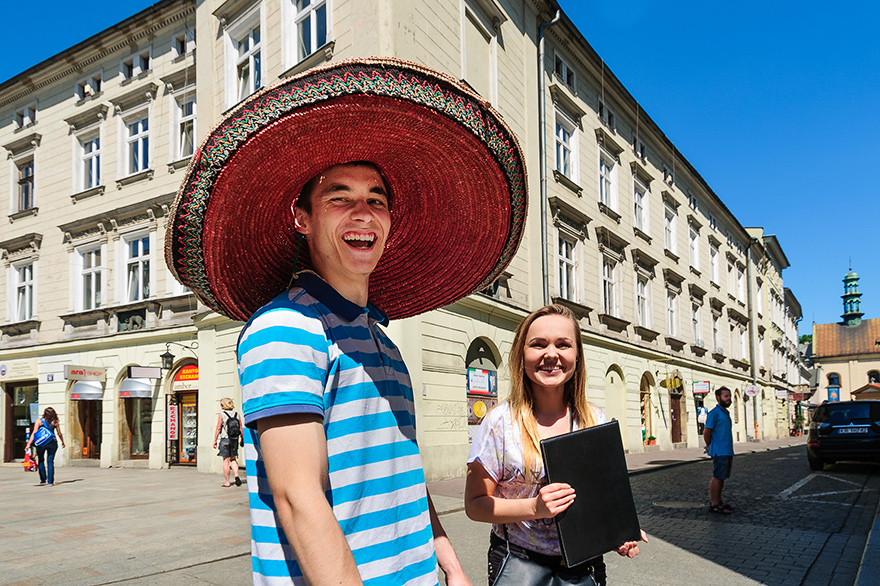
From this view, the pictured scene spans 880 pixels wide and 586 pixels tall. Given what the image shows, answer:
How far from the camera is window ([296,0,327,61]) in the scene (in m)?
14.8

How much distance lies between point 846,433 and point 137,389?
17888 mm

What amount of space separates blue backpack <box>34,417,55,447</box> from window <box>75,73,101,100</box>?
11.5 metres

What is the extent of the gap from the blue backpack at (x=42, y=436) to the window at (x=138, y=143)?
8305 mm

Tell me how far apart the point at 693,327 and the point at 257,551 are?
3402 centimetres

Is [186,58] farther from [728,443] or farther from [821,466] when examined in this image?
[821,466]

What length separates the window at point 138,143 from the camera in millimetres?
20047

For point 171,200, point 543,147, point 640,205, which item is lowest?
point 171,200

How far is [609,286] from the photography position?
79.4 feet

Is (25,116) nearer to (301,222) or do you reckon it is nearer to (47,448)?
(47,448)

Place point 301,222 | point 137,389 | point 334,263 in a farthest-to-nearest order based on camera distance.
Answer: point 137,389
point 301,222
point 334,263

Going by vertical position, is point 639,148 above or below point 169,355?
above

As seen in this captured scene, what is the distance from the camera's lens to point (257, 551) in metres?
1.37

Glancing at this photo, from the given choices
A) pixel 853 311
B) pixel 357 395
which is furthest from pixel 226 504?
pixel 853 311

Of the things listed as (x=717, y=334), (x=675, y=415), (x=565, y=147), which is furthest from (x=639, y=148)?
(x=717, y=334)
